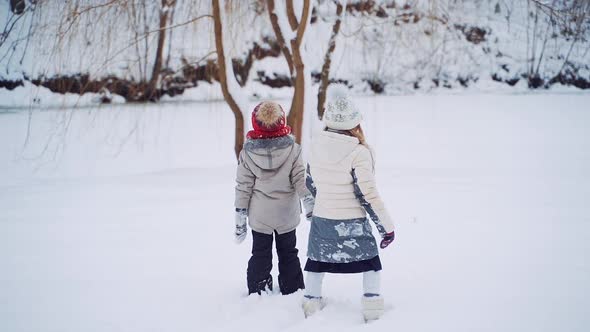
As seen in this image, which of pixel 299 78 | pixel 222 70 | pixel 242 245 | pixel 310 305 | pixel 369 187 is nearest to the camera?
pixel 369 187

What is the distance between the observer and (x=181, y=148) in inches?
334

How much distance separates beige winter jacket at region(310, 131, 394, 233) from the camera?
239 centimetres

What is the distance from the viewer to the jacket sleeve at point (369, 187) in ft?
7.80

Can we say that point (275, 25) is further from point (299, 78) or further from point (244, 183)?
point (244, 183)

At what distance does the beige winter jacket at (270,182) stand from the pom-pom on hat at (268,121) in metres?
0.03

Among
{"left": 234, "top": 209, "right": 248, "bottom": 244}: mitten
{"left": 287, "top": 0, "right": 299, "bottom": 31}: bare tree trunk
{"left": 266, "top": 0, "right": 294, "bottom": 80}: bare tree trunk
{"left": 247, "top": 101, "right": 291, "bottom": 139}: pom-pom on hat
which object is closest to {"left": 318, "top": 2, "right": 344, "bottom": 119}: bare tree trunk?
{"left": 266, "top": 0, "right": 294, "bottom": 80}: bare tree trunk

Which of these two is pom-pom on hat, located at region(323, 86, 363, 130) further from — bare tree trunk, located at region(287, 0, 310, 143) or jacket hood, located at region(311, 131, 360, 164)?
bare tree trunk, located at region(287, 0, 310, 143)

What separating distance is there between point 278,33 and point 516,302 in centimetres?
374

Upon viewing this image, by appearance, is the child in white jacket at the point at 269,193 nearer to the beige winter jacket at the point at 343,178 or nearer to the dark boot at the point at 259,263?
the dark boot at the point at 259,263

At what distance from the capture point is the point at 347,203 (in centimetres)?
246

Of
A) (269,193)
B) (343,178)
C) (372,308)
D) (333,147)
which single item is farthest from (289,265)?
(333,147)

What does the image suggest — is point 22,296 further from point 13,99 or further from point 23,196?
point 13,99

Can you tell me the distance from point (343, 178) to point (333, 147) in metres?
0.16

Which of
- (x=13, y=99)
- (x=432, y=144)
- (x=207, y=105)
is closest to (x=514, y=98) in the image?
(x=432, y=144)
